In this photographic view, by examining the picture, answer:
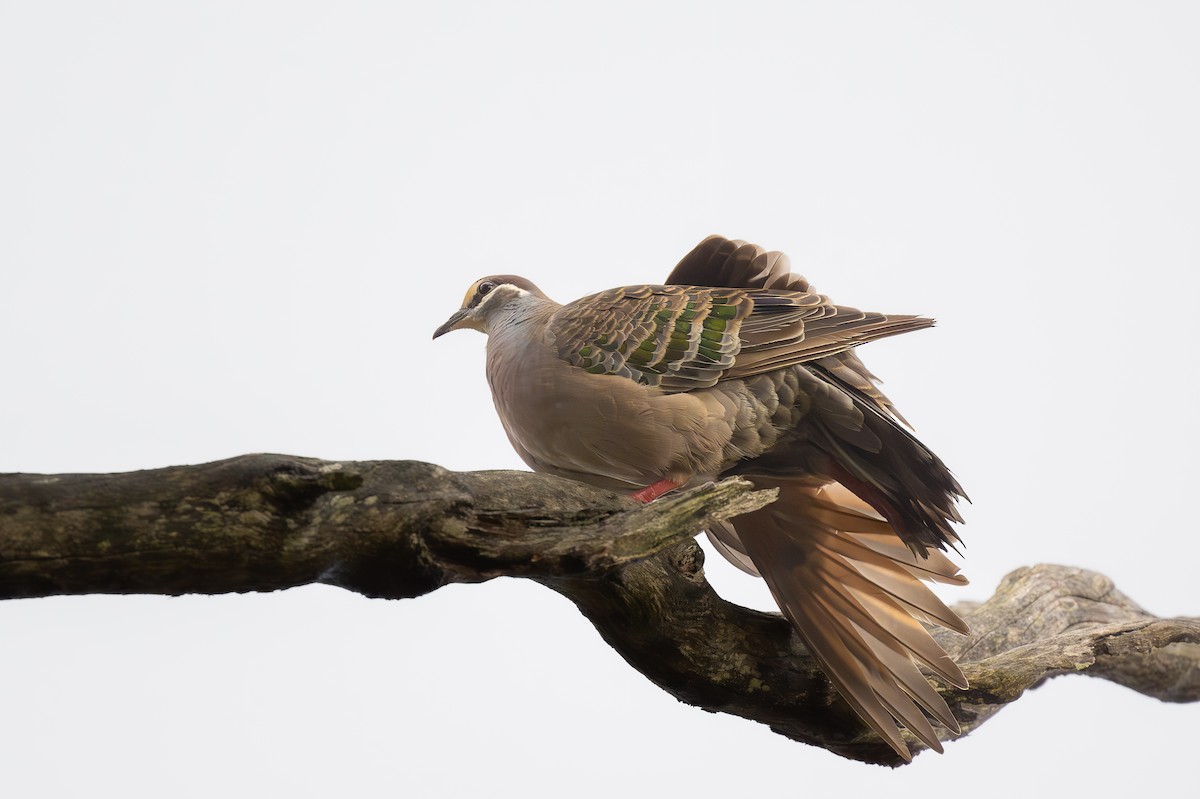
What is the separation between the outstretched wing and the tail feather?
503mm

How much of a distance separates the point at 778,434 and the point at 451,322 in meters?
1.38

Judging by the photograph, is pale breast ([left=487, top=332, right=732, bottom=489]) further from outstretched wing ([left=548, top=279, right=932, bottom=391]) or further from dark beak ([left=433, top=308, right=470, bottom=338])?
dark beak ([left=433, top=308, right=470, bottom=338])

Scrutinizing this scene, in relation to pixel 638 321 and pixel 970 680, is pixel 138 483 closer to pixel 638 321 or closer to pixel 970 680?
pixel 638 321

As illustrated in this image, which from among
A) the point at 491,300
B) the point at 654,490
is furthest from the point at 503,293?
the point at 654,490

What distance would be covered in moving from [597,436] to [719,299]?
2.17 ft

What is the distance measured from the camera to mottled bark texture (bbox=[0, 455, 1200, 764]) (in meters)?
2.24

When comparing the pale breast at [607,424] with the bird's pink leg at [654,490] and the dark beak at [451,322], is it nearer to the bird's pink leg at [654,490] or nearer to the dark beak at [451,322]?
the bird's pink leg at [654,490]

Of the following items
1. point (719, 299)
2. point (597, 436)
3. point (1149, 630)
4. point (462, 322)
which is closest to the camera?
point (597, 436)

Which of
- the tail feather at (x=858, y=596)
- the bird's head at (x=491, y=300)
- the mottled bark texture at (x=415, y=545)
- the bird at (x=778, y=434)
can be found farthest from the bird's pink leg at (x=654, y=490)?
the bird's head at (x=491, y=300)

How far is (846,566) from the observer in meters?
3.69

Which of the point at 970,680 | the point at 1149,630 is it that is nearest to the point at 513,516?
the point at 970,680

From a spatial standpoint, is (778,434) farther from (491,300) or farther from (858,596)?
(491,300)

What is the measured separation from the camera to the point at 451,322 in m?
4.15

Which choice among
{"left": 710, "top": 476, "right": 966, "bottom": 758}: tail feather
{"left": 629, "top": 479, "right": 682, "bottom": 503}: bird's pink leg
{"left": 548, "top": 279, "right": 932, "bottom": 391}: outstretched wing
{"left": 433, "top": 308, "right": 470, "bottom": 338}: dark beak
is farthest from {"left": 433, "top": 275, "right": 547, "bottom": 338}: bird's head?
{"left": 710, "top": 476, "right": 966, "bottom": 758}: tail feather
